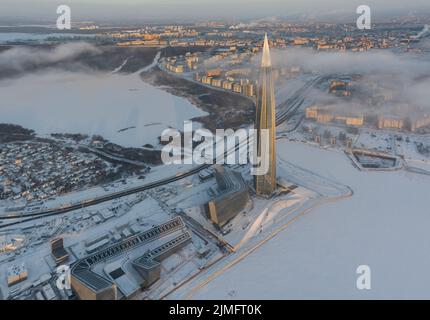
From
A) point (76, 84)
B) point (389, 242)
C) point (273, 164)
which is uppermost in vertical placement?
point (76, 84)

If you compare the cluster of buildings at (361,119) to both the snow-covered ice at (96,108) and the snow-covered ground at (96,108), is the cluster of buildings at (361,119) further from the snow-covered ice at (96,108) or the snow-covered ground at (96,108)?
the snow-covered ice at (96,108)

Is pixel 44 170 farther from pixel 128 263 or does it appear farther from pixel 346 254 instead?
pixel 346 254

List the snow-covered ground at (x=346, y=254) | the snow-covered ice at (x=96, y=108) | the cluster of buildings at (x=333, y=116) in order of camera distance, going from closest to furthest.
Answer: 1. the snow-covered ground at (x=346, y=254)
2. the cluster of buildings at (x=333, y=116)
3. the snow-covered ice at (x=96, y=108)

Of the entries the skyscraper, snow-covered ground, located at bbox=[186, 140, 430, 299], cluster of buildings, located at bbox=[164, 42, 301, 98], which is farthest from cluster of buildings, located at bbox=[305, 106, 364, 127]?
the skyscraper

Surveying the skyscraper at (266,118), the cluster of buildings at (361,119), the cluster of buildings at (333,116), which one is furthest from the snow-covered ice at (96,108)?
the skyscraper at (266,118)

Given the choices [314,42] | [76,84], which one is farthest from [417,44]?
[76,84]

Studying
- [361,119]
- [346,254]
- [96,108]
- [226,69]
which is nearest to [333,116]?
[361,119]
